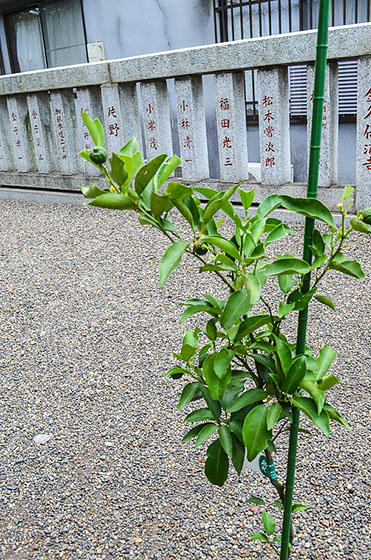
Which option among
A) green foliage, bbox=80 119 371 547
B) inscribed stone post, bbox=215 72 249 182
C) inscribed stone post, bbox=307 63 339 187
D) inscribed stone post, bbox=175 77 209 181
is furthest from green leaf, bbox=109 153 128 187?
inscribed stone post, bbox=175 77 209 181

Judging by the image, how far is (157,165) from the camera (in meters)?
1.14

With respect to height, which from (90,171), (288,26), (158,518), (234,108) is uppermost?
(288,26)

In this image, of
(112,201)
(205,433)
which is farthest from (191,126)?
(112,201)

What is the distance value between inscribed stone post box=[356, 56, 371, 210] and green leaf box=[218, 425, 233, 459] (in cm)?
343

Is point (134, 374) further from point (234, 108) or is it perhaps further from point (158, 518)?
point (234, 108)

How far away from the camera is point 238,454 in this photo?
1.37 meters

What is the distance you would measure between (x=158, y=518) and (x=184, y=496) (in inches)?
5.4

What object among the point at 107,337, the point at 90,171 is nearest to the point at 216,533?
the point at 107,337

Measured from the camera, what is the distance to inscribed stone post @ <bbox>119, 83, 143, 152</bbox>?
19.1 ft

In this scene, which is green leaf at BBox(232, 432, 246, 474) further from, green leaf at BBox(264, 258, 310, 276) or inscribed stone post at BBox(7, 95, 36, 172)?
inscribed stone post at BBox(7, 95, 36, 172)

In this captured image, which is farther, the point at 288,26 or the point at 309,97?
the point at 288,26

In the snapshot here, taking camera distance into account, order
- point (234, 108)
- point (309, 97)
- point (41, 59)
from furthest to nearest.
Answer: point (41, 59) < point (234, 108) < point (309, 97)

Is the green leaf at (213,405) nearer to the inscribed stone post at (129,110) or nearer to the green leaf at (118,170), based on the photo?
the green leaf at (118,170)

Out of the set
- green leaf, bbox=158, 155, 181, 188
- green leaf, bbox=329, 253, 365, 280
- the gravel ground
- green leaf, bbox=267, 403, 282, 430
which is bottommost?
the gravel ground
